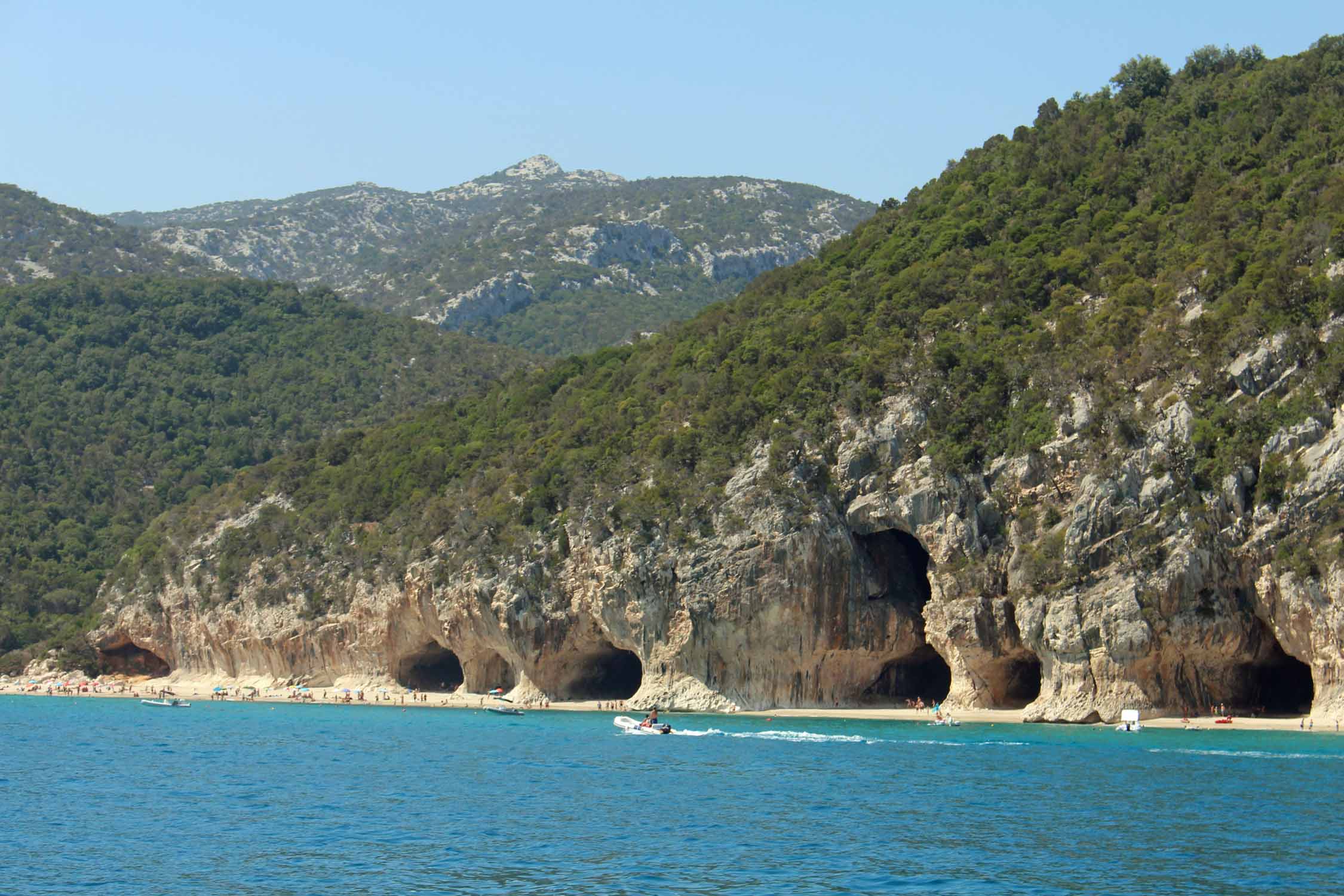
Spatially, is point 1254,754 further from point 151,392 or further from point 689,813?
point 151,392

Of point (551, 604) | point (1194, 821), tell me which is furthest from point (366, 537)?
point (1194, 821)

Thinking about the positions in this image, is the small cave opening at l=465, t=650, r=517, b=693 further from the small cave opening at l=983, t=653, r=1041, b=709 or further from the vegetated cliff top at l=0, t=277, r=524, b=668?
the vegetated cliff top at l=0, t=277, r=524, b=668

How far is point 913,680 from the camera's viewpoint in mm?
74625

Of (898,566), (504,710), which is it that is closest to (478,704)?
(504,710)

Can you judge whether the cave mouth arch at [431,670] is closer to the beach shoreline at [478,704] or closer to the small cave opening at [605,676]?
the beach shoreline at [478,704]

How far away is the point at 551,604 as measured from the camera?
253 ft

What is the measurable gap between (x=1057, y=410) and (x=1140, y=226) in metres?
15.3

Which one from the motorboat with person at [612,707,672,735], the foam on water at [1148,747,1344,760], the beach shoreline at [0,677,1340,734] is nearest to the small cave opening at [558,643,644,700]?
the beach shoreline at [0,677,1340,734]

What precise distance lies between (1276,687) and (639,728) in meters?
26.9

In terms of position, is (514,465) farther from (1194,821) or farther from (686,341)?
(1194,821)

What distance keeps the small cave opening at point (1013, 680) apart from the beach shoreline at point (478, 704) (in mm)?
852

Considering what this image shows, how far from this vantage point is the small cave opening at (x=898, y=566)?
70625 mm

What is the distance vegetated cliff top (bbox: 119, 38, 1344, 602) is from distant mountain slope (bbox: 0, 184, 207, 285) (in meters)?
90.2

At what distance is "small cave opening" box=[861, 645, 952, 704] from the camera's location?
72.8 metres
